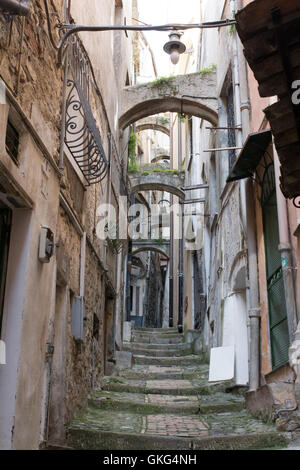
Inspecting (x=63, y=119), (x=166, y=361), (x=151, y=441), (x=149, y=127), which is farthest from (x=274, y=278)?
(x=149, y=127)

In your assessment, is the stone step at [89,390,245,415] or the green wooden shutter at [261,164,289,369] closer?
the green wooden shutter at [261,164,289,369]

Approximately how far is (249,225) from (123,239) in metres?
4.64

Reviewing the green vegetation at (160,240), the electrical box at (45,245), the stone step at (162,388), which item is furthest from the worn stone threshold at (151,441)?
the green vegetation at (160,240)

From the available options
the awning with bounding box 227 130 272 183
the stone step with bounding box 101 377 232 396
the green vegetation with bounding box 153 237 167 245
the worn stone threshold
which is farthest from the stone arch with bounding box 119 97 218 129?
the green vegetation with bounding box 153 237 167 245

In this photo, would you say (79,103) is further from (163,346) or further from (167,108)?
(163,346)

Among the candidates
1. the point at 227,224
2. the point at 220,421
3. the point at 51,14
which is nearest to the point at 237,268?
the point at 227,224

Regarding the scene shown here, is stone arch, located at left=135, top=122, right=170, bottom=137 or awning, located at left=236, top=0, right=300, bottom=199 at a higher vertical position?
stone arch, located at left=135, top=122, right=170, bottom=137

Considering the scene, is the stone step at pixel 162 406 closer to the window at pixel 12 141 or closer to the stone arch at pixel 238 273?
the stone arch at pixel 238 273

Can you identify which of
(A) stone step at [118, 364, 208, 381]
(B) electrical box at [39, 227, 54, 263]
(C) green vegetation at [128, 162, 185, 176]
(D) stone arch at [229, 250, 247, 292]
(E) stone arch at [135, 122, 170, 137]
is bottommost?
(A) stone step at [118, 364, 208, 381]

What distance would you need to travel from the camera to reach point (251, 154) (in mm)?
7605

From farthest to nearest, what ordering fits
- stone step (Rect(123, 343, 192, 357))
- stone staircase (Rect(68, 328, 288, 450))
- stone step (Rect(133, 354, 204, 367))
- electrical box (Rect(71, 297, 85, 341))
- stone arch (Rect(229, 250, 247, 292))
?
stone step (Rect(123, 343, 192, 357)) → stone step (Rect(133, 354, 204, 367)) → stone arch (Rect(229, 250, 247, 292)) → electrical box (Rect(71, 297, 85, 341)) → stone staircase (Rect(68, 328, 288, 450))

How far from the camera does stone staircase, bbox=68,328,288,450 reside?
587 centimetres

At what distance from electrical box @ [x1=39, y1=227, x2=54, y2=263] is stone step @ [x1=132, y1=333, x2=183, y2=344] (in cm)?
998

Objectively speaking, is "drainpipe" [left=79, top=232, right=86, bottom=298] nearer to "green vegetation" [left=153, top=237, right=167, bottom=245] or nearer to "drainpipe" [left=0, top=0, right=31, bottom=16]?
"drainpipe" [left=0, top=0, right=31, bottom=16]
